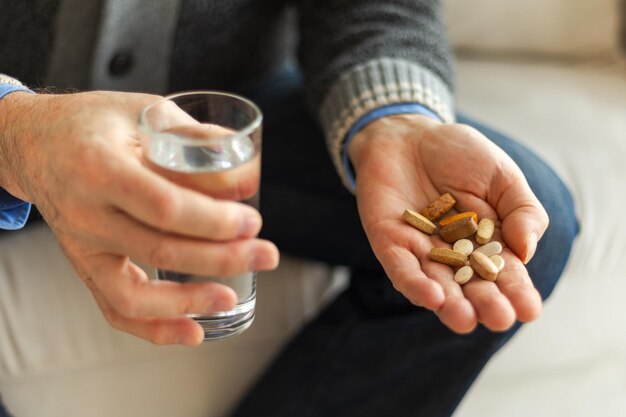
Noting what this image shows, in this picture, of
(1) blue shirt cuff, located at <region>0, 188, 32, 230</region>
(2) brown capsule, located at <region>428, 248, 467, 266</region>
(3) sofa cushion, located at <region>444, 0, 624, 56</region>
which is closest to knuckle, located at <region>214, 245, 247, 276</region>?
(2) brown capsule, located at <region>428, 248, 467, 266</region>

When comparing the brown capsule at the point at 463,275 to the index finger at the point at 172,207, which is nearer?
the index finger at the point at 172,207

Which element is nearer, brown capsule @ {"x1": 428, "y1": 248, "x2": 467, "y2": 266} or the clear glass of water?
the clear glass of water

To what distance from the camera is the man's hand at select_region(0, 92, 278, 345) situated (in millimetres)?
546

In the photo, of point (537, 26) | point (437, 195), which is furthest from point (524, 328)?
point (537, 26)

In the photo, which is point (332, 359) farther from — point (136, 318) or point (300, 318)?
point (136, 318)

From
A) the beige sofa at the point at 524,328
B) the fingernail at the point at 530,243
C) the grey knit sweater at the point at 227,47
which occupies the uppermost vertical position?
the grey knit sweater at the point at 227,47

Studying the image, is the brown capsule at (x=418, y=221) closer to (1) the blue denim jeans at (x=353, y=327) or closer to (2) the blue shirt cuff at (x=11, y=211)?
(1) the blue denim jeans at (x=353, y=327)

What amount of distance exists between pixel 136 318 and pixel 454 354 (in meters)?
0.42

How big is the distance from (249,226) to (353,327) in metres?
0.47

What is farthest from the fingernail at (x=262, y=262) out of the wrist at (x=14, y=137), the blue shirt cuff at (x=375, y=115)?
the blue shirt cuff at (x=375, y=115)

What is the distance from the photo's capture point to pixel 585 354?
3.77ft

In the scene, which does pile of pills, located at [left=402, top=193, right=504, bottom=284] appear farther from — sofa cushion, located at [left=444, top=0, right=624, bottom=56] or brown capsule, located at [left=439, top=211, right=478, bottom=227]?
sofa cushion, located at [left=444, top=0, right=624, bottom=56]

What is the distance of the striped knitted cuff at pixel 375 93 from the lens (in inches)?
35.7

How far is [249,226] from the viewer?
1.85 feet
